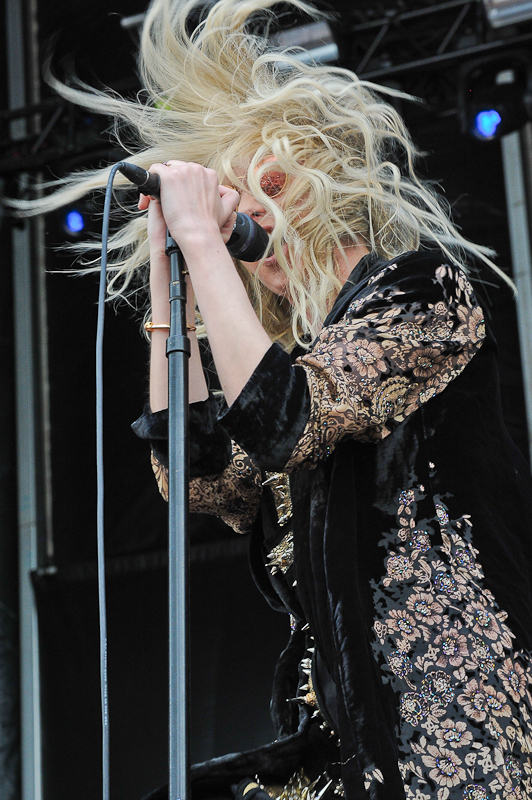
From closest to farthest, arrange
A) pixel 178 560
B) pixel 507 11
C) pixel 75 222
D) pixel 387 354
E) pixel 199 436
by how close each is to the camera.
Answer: pixel 178 560, pixel 387 354, pixel 199 436, pixel 507 11, pixel 75 222

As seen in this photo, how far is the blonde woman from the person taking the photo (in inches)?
46.3

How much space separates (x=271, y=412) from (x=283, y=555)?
475mm

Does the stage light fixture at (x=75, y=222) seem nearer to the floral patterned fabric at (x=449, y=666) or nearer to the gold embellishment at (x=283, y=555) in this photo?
the gold embellishment at (x=283, y=555)

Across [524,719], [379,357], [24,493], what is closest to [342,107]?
[379,357]

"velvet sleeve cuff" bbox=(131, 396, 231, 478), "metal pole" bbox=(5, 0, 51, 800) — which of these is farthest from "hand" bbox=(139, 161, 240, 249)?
"metal pole" bbox=(5, 0, 51, 800)

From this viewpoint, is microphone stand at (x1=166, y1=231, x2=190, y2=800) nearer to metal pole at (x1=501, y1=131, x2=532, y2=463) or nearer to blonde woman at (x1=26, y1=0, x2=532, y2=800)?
blonde woman at (x1=26, y1=0, x2=532, y2=800)

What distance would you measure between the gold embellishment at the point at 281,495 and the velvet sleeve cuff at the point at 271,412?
16.9 inches

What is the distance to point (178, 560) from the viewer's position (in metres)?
0.99

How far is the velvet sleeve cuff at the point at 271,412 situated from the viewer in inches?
45.5

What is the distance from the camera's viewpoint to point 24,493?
416 centimetres

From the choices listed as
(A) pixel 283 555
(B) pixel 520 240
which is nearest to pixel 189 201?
(A) pixel 283 555

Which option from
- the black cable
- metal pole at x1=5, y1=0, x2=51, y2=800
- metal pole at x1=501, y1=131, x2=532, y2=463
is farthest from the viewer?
metal pole at x1=5, y1=0, x2=51, y2=800

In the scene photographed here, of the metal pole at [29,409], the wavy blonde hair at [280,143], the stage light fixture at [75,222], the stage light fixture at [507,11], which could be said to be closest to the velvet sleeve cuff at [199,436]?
the wavy blonde hair at [280,143]

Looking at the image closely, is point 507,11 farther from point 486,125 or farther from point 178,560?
point 178,560
